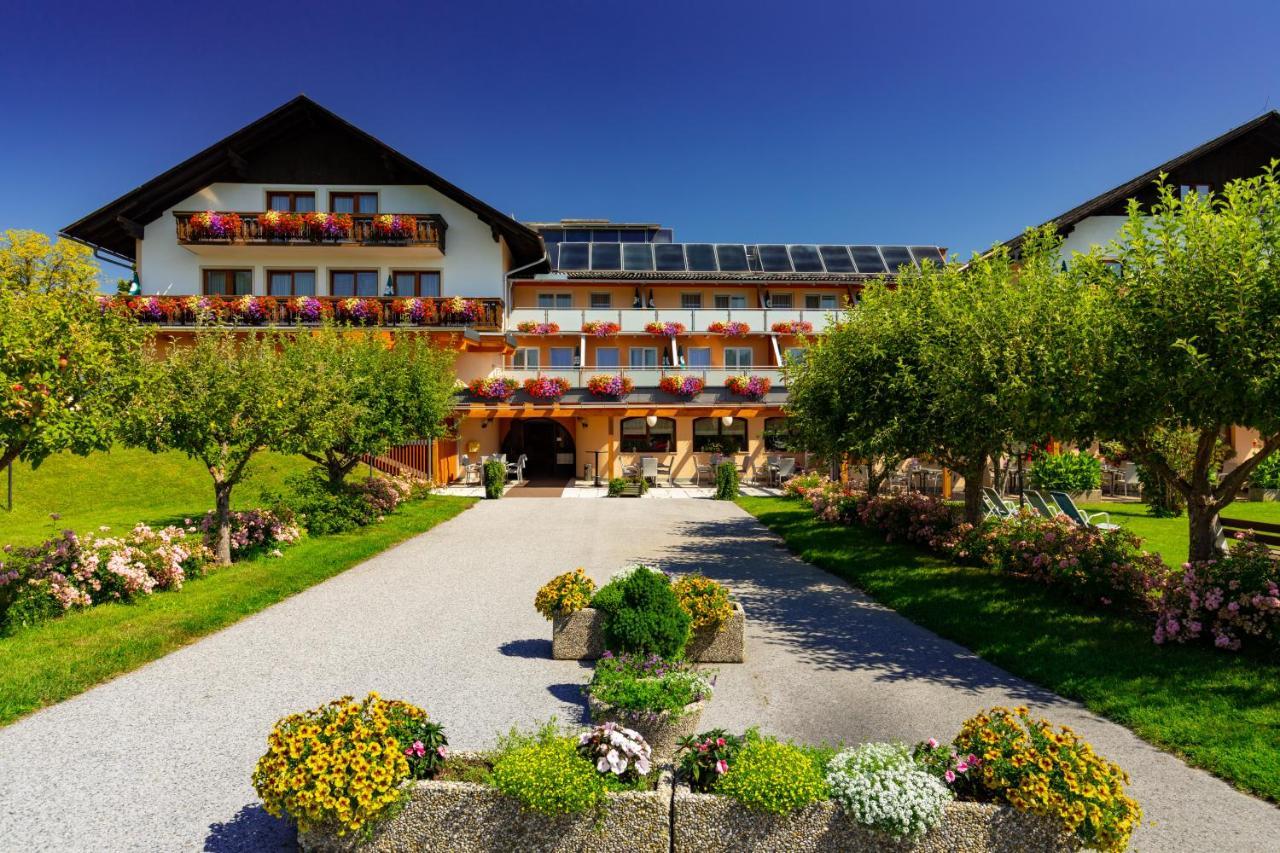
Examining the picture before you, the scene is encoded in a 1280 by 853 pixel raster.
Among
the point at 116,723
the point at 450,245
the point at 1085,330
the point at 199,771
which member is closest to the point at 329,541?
the point at 116,723

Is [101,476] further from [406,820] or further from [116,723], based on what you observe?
[406,820]

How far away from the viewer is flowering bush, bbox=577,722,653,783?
4074 millimetres

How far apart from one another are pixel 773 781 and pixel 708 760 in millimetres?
431

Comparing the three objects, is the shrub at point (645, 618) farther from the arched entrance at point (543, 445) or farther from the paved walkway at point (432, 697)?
the arched entrance at point (543, 445)

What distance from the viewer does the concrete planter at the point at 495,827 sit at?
13.0 feet

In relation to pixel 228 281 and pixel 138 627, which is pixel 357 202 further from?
pixel 138 627

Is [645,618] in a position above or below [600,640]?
above

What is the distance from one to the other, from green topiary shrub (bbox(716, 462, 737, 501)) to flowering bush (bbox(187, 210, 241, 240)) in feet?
64.8

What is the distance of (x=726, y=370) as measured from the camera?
29141 millimetres

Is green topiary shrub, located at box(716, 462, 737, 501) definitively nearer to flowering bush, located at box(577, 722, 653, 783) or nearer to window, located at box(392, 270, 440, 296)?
window, located at box(392, 270, 440, 296)

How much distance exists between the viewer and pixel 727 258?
118 feet

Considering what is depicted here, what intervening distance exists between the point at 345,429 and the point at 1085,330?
44.9ft

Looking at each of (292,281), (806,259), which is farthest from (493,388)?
(806,259)

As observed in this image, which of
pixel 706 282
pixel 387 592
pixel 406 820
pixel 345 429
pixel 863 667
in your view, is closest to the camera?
pixel 406 820
